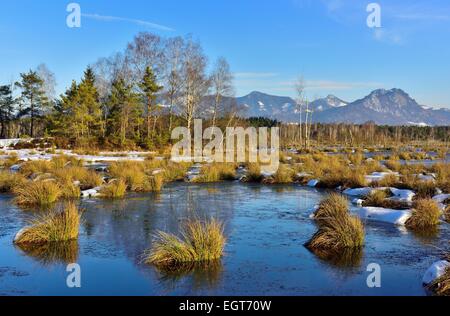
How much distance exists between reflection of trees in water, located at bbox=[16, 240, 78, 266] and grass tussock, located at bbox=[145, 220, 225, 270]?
1.38m

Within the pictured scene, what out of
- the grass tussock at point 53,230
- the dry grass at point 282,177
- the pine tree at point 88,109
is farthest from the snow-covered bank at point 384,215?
the pine tree at point 88,109

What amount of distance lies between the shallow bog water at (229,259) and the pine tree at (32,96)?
35.9 m

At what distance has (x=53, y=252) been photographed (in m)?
8.16

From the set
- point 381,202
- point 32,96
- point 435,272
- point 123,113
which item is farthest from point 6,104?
point 435,272

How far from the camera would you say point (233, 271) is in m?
7.02

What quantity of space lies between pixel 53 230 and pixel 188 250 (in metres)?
3.05

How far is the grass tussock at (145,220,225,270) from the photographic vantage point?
747 cm

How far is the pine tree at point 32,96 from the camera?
44531 mm

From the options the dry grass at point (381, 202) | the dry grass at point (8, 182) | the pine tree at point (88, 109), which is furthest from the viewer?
the pine tree at point (88, 109)

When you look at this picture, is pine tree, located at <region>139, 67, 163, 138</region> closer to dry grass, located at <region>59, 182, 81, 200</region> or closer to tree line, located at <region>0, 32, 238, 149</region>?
tree line, located at <region>0, 32, 238, 149</region>

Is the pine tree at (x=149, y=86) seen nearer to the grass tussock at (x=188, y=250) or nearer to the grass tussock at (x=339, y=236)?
the grass tussock at (x=339, y=236)

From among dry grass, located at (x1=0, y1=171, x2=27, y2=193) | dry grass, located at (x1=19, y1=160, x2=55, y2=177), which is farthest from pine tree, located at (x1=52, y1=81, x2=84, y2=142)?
dry grass, located at (x1=0, y1=171, x2=27, y2=193)

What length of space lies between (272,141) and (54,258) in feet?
189
